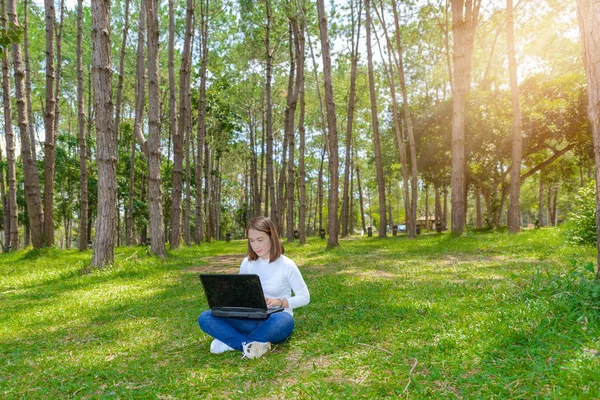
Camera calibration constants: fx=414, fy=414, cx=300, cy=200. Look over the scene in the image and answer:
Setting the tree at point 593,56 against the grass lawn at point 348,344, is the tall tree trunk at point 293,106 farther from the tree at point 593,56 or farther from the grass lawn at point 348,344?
the tree at point 593,56

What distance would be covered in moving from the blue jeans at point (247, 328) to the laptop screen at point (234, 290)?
189mm

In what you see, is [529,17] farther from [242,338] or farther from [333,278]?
[242,338]

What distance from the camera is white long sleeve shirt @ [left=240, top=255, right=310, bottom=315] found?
4.23m

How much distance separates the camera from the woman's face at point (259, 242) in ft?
13.7

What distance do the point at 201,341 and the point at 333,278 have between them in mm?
4167

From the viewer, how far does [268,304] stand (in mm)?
4070

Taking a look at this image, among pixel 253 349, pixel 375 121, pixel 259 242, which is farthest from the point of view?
pixel 375 121

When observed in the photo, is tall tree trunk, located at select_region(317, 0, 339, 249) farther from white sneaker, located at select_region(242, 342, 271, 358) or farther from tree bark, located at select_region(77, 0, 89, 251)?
white sneaker, located at select_region(242, 342, 271, 358)

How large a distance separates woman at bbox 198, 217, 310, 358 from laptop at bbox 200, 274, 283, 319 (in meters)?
0.12

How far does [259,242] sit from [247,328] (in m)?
0.88

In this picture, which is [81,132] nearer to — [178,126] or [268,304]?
[178,126]

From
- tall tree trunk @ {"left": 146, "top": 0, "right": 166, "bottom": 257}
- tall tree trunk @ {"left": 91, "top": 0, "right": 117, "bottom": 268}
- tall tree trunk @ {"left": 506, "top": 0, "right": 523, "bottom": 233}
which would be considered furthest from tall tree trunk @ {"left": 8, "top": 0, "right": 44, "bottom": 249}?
tall tree trunk @ {"left": 506, "top": 0, "right": 523, "bottom": 233}

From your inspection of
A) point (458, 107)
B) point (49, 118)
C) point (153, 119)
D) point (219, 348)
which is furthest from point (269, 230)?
point (49, 118)

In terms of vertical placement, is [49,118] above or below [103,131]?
above
